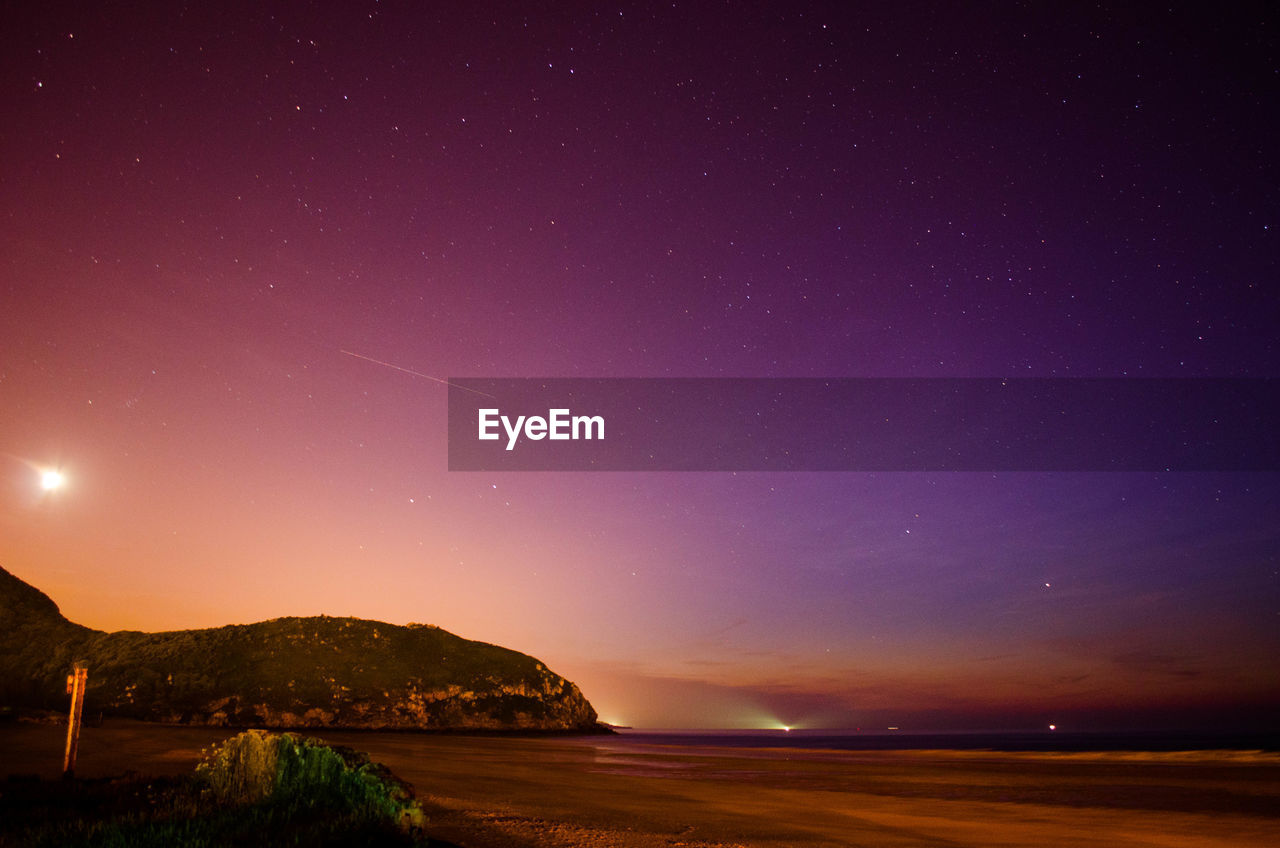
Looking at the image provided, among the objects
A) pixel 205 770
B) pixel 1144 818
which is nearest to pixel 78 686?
pixel 205 770

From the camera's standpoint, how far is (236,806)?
11.2 m

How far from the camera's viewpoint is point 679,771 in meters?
30.4

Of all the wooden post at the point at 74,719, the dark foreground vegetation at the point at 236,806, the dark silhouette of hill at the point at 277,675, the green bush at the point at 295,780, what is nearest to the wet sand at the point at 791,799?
the green bush at the point at 295,780

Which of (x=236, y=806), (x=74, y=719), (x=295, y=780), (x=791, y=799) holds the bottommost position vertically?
(x=791, y=799)

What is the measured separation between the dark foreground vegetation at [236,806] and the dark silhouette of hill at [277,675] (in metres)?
75.9

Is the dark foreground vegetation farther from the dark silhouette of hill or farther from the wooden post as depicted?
the dark silhouette of hill

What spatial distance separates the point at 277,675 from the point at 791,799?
85.1 m

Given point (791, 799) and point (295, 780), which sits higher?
point (295, 780)

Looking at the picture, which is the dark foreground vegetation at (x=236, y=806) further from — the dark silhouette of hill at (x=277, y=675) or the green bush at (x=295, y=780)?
the dark silhouette of hill at (x=277, y=675)

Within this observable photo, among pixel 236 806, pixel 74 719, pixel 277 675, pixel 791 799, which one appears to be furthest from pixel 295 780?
pixel 277 675

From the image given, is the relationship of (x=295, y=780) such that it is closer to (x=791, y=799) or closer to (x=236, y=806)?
(x=236, y=806)

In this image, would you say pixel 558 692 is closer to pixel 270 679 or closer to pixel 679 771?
pixel 270 679

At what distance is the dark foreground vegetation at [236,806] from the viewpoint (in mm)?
8945

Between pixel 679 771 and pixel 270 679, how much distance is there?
2932 inches
